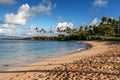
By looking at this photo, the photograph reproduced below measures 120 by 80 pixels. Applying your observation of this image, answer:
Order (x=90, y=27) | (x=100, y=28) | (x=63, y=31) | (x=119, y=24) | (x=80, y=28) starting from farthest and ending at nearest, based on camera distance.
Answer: (x=63, y=31)
(x=80, y=28)
(x=90, y=27)
(x=119, y=24)
(x=100, y=28)

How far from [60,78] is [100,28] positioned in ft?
320

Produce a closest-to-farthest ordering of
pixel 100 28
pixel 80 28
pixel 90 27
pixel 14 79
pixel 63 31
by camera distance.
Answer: pixel 14 79 < pixel 100 28 < pixel 90 27 < pixel 80 28 < pixel 63 31

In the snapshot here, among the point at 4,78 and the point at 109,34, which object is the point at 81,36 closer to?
the point at 109,34

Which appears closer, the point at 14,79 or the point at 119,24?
the point at 14,79

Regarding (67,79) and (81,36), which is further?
(81,36)

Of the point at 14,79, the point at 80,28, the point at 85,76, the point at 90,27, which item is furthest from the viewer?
the point at 80,28

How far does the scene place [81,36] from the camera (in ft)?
394

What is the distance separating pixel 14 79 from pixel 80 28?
445 ft

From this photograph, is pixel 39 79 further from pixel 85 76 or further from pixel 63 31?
pixel 63 31

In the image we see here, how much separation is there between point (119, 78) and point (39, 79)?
12.6 ft

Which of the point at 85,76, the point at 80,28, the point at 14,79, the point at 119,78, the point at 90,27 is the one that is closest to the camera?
the point at 119,78

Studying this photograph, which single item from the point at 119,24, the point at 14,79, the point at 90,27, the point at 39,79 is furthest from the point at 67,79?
the point at 90,27

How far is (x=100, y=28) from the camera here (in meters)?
104

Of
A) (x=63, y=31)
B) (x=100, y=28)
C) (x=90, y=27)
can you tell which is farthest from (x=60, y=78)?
(x=63, y=31)
